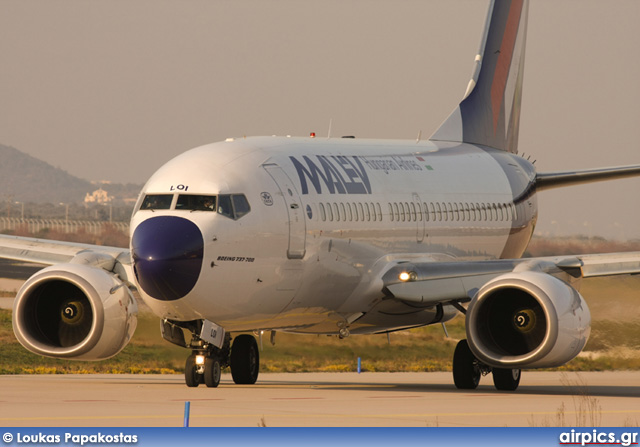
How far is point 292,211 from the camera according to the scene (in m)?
22.1

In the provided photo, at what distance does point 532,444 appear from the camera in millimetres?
12742

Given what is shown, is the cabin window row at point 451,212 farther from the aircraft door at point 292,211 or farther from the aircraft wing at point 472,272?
the aircraft door at point 292,211

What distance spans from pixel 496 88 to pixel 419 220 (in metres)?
9.00

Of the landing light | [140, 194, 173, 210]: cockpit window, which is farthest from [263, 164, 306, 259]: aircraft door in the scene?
the landing light

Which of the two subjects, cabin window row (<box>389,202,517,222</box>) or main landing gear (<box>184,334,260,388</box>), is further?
cabin window row (<box>389,202,517,222</box>)

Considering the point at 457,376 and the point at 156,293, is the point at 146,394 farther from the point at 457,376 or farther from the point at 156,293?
the point at 457,376

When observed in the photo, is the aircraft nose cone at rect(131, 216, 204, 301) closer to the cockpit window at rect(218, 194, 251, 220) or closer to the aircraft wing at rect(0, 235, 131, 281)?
the cockpit window at rect(218, 194, 251, 220)

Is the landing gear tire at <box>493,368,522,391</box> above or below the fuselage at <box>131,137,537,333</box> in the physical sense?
below

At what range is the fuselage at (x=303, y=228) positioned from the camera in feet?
66.2

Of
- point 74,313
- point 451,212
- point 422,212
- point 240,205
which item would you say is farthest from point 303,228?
point 451,212

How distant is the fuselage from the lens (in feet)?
66.2

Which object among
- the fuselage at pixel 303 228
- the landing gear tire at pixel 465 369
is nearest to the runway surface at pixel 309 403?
the landing gear tire at pixel 465 369

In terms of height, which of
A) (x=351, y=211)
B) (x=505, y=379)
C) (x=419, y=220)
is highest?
(x=351, y=211)

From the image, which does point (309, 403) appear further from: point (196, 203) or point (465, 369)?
point (465, 369)
